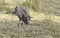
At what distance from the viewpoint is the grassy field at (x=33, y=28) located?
20.8 ft

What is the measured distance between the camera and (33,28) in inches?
274

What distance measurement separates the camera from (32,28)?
6969mm

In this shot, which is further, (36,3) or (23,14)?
(36,3)

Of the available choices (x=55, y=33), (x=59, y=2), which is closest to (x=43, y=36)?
(x=55, y=33)

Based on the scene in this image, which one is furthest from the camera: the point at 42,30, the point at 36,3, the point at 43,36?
the point at 36,3

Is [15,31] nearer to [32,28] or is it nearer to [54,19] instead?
[32,28]

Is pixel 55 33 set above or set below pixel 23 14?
below

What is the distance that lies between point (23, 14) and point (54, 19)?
182 cm

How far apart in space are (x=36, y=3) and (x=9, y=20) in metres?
2.11

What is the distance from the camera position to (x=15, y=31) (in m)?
6.55

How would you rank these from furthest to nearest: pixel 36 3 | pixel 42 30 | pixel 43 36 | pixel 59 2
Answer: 1. pixel 59 2
2. pixel 36 3
3. pixel 42 30
4. pixel 43 36

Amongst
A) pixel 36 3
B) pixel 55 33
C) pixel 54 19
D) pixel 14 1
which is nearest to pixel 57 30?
pixel 55 33

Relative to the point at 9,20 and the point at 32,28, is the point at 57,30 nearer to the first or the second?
the point at 32,28

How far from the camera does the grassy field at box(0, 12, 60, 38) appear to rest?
633 cm
